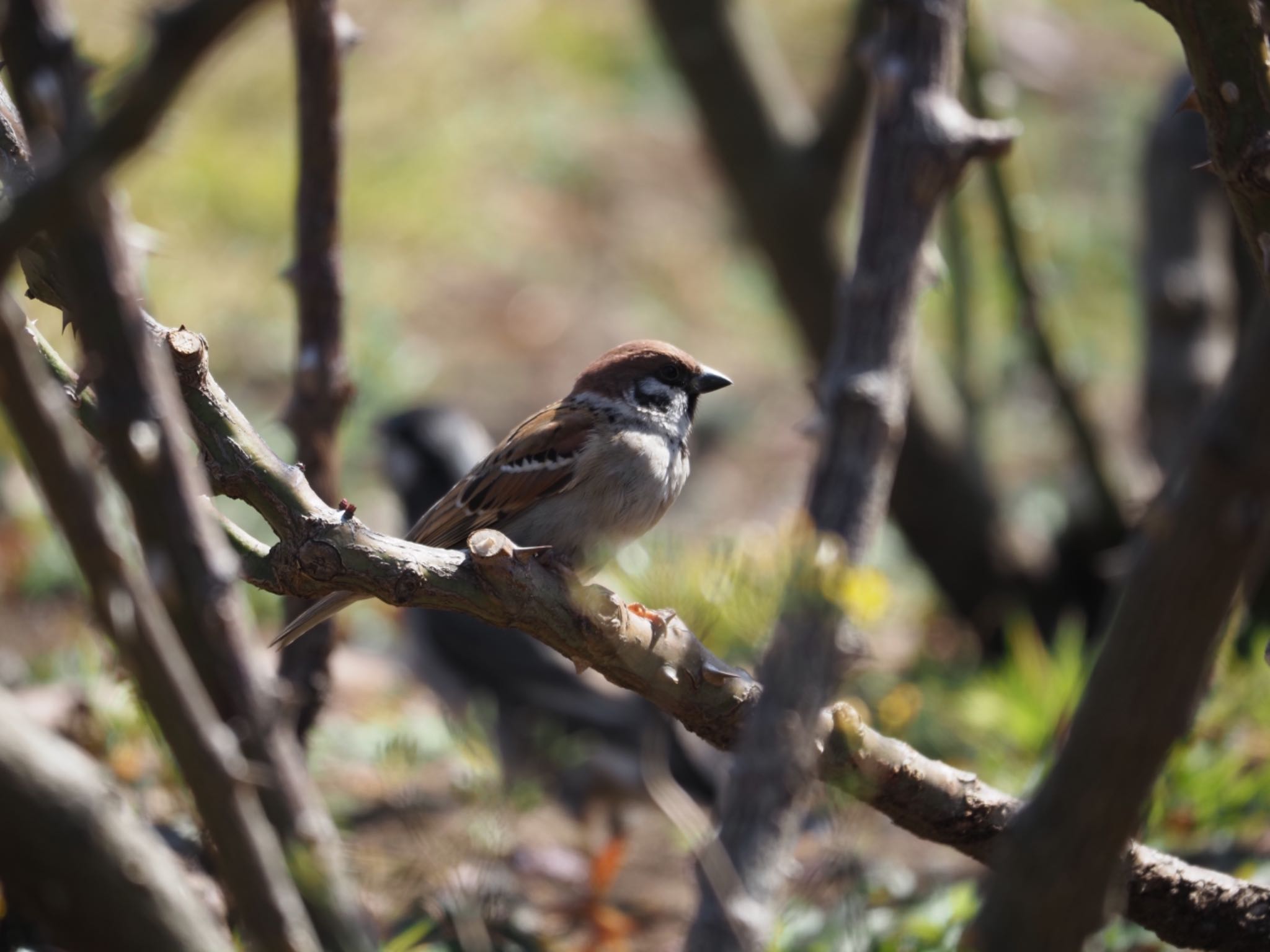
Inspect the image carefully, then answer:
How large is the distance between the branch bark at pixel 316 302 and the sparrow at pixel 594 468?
0.93ft

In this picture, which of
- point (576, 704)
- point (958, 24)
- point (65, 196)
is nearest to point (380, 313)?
point (576, 704)

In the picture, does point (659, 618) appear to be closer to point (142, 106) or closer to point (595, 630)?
point (595, 630)

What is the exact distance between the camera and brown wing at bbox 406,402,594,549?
2.98m

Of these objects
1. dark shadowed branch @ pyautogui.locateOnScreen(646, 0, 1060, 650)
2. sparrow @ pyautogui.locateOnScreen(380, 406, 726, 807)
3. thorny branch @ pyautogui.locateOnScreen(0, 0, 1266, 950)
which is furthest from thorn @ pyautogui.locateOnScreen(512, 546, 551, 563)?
dark shadowed branch @ pyautogui.locateOnScreen(646, 0, 1060, 650)

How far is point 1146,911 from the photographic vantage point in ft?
7.30

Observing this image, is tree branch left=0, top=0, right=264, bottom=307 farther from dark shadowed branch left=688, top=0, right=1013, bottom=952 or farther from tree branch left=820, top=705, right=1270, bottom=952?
dark shadowed branch left=688, top=0, right=1013, bottom=952

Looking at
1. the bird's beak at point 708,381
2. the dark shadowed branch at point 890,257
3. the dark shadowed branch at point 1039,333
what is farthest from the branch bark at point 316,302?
the dark shadowed branch at point 1039,333

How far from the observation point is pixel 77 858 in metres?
1.29

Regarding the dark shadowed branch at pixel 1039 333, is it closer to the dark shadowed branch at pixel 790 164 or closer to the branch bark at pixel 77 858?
the dark shadowed branch at pixel 790 164

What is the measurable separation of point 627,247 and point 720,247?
677 mm

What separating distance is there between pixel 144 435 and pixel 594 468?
5.72ft

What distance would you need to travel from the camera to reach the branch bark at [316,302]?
2957 mm

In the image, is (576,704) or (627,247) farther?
(627,247)

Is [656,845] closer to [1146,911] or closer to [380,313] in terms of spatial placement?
[1146,911]
